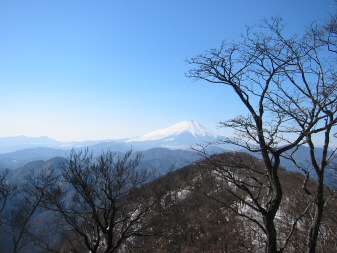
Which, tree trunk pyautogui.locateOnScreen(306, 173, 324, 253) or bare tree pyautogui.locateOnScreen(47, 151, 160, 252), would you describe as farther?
bare tree pyautogui.locateOnScreen(47, 151, 160, 252)

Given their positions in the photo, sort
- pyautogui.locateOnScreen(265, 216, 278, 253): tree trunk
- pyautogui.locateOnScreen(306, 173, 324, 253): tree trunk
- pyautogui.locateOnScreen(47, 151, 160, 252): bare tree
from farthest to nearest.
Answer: pyautogui.locateOnScreen(47, 151, 160, 252): bare tree
pyautogui.locateOnScreen(306, 173, 324, 253): tree trunk
pyautogui.locateOnScreen(265, 216, 278, 253): tree trunk

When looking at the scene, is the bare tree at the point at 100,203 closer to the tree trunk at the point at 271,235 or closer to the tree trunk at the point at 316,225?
the tree trunk at the point at 271,235

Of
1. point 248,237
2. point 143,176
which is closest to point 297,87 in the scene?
point 143,176

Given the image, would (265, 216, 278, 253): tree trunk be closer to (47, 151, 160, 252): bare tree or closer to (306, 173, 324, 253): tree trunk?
(306, 173, 324, 253): tree trunk

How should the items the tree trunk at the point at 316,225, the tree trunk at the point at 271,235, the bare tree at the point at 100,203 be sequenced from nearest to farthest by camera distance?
the tree trunk at the point at 271,235
the tree trunk at the point at 316,225
the bare tree at the point at 100,203

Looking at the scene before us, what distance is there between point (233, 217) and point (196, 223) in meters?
6.80

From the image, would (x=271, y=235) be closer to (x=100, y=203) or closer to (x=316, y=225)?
(x=316, y=225)

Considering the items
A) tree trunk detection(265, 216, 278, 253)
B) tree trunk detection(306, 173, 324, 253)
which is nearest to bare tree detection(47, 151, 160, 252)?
tree trunk detection(265, 216, 278, 253)

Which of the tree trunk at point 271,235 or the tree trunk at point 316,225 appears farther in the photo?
the tree trunk at point 316,225

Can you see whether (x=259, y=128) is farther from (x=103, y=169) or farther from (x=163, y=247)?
(x=163, y=247)

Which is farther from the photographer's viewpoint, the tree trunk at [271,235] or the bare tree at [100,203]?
the bare tree at [100,203]

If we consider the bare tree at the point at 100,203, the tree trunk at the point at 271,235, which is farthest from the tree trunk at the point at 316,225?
the bare tree at the point at 100,203

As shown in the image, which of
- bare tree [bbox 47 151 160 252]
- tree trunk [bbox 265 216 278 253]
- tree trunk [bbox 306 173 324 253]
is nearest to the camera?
tree trunk [bbox 265 216 278 253]

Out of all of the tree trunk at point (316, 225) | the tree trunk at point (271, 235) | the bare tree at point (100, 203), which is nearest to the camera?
the tree trunk at point (271, 235)
